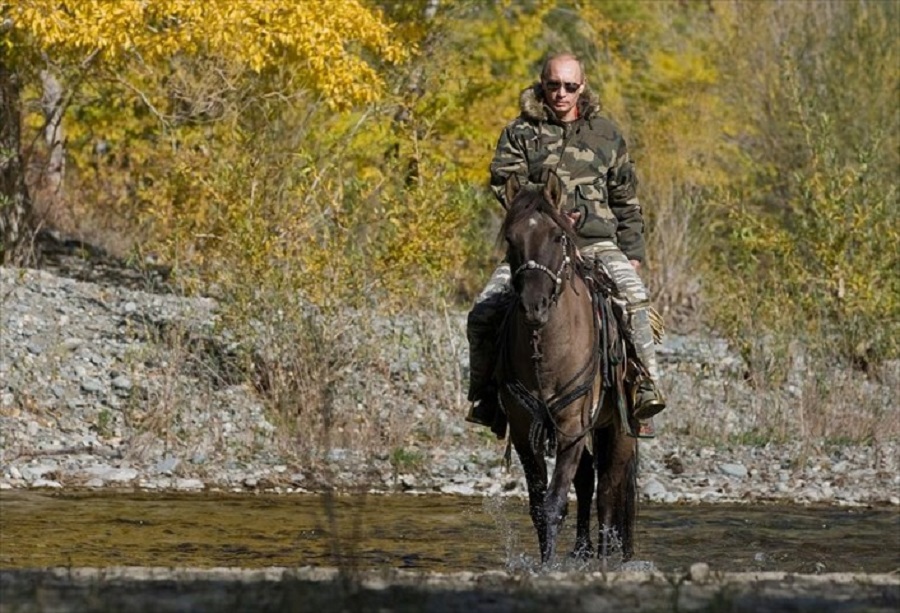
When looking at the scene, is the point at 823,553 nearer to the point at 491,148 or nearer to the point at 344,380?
the point at 344,380

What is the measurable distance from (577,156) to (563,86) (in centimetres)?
39

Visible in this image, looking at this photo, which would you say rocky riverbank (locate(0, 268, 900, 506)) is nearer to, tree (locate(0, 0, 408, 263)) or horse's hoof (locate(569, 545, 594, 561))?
tree (locate(0, 0, 408, 263))

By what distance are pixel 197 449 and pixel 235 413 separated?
3.37 ft

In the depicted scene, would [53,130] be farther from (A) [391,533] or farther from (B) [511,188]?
(B) [511,188]

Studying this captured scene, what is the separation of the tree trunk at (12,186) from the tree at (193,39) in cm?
3

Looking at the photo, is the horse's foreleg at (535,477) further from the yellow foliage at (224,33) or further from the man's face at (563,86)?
the yellow foliage at (224,33)

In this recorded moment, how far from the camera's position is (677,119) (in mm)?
29547

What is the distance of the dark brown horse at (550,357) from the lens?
934 centimetres

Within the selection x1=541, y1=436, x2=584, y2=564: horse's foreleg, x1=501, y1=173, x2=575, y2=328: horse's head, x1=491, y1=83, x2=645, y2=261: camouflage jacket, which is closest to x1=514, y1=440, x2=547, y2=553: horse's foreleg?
x1=541, y1=436, x2=584, y2=564: horse's foreleg

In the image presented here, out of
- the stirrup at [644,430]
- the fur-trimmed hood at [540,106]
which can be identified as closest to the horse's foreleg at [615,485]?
the stirrup at [644,430]

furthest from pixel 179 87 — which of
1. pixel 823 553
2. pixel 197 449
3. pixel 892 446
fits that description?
pixel 823 553

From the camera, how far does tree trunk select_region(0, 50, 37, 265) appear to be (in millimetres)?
24498

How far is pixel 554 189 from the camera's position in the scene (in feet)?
32.0

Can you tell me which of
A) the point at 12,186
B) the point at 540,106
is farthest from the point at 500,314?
the point at 12,186
